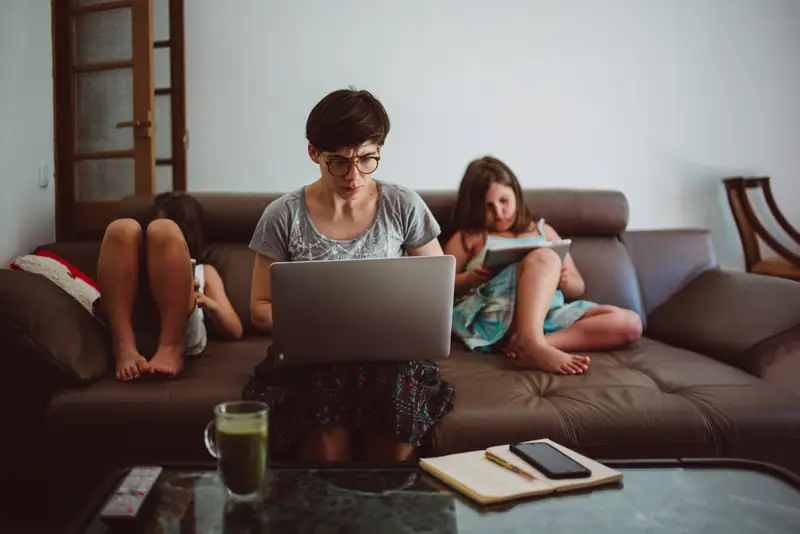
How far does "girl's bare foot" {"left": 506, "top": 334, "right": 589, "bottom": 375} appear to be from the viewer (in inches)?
61.5

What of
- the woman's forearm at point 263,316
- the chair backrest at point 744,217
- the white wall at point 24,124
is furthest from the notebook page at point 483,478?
the chair backrest at point 744,217

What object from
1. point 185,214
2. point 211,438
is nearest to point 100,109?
point 185,214

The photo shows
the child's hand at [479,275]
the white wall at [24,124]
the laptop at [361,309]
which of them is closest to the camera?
the laptop at [361,309]

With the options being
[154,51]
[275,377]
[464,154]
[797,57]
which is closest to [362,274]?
[275,377]

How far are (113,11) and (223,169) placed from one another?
0.82 metres

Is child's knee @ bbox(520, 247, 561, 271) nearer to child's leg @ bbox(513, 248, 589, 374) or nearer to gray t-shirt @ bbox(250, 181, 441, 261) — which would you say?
child's leg @ bbox(513, 248, 589, 374)

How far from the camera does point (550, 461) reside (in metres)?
0.98

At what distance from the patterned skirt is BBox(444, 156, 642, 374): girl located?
423 millimetres

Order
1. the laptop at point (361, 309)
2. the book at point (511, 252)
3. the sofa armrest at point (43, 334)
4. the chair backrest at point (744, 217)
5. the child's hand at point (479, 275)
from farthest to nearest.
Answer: the chair backrest at point (744, 217) → the child's hand at point (479, 275) → the book at point (511, 252) → the sofa armrest at point (43, 334) → the laptop at point (361, 309)

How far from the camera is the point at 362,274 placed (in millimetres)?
1159

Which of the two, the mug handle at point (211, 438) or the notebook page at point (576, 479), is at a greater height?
the mug handle at point (211, 438)

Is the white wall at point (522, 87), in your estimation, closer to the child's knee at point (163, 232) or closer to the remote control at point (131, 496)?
the child's knee at point (163, 232)

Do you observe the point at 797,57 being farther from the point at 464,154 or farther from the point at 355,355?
the point at 355,355

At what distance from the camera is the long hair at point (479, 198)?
1949mm
